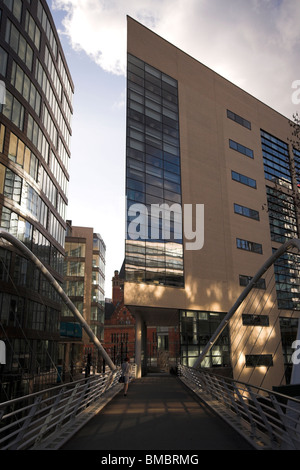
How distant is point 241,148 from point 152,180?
16.9 metres

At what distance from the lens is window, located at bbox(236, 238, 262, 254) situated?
40.5 metres

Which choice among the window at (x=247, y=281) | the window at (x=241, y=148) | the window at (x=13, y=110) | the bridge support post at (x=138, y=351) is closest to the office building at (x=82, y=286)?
the bridge support post at (x=138, y=351)

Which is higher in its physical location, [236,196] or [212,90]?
[212,90]

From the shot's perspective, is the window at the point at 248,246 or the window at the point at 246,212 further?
the window at the point at 246,212

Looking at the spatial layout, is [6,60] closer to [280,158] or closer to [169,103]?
[169,103]

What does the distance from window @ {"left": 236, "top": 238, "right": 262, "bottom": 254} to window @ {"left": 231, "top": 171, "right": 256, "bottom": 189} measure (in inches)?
292

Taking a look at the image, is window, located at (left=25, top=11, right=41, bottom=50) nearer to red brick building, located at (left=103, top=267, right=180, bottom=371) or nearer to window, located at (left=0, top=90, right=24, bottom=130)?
window, located at (left=0, top=90, right=24, bottom=130)

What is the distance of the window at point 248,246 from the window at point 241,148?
459 inches

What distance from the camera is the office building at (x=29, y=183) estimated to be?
27.2m

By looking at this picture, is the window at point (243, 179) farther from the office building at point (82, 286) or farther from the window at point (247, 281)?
the office building at point (82, 286)

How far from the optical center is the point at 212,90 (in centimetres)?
4466

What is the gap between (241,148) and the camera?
45500 mm

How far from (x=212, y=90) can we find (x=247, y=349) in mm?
30447
